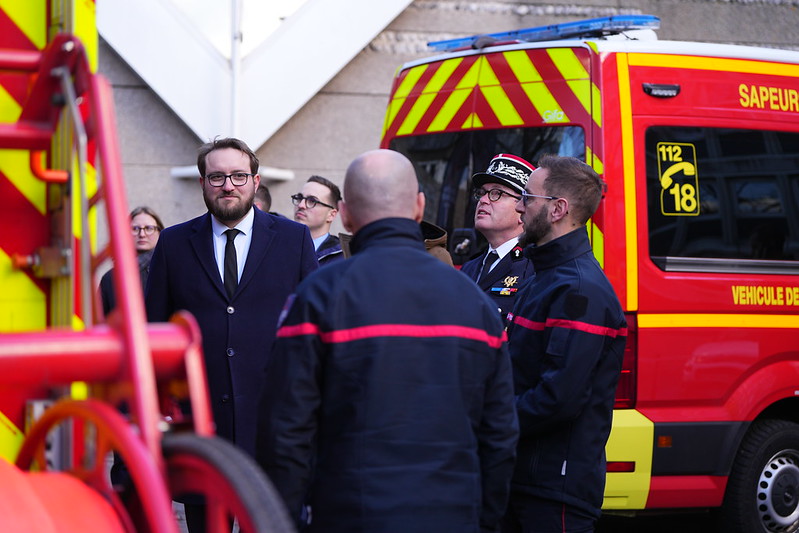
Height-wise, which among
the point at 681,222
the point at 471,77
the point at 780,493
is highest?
the point at 471,77

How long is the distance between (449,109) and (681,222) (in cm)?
133

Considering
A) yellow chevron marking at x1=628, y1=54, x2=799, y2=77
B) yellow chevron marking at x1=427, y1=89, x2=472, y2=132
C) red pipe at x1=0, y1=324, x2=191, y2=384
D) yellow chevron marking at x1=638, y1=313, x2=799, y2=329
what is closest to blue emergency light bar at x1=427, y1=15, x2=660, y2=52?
yellow chevron marking at x1=427, y1=89, x2=472, y2=132

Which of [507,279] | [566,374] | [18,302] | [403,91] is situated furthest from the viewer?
[403,91]

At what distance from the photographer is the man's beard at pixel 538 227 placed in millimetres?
4172

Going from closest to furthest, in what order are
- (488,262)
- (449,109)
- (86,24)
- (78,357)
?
1. (78,357)
2. (86,24)
3. (488,262)
4. (449,109)

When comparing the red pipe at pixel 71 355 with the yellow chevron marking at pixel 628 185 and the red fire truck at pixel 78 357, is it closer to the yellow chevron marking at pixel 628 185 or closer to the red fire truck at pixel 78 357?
the red fire truck at pixel 78 357

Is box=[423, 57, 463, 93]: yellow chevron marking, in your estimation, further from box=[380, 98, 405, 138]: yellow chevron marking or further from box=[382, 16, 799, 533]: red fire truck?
box=[380, 98, 405, 138]: yellow chevron marking

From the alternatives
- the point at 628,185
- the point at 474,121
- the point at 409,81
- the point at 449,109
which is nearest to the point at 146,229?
the point at 409,81

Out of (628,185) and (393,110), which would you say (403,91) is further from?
(628,185)

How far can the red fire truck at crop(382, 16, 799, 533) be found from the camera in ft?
18.2

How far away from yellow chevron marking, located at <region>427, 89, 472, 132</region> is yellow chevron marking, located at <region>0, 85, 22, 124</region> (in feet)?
12.5

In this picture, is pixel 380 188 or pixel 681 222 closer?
pixel 380 188

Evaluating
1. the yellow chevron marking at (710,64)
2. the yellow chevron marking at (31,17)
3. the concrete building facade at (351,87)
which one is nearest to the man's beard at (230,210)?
the yellow chevron marking at (31,17)

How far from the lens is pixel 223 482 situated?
5.47 ft
